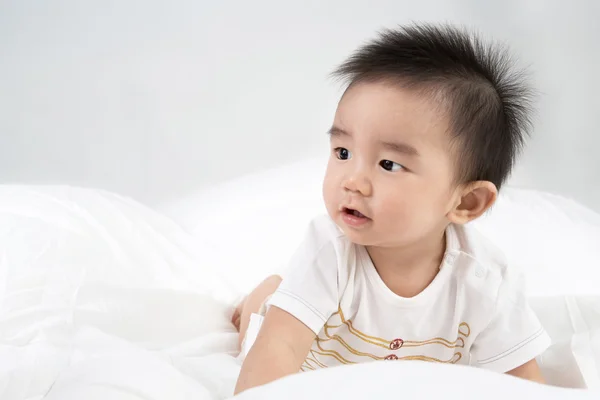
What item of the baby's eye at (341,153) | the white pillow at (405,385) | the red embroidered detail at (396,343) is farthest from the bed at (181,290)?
the baby's eye at (341,153)

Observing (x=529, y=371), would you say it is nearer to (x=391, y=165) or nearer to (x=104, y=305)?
(x=391, y=165)

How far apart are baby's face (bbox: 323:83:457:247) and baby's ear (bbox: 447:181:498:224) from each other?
46 millimetres

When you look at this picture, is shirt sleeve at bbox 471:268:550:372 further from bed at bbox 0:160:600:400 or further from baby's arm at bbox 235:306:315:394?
baby's arm at bbox 235:306:315:394

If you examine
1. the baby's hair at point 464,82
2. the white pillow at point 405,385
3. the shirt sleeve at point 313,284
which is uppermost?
the baby's hair at point 464,82

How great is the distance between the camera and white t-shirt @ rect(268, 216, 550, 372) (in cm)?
117

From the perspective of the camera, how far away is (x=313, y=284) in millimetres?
1155

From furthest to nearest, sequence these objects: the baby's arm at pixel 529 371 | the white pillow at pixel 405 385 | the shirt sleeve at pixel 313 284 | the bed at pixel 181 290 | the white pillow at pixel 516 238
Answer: the white pillow at pixel 516 238 < the baby's arm at pixel 529 371 < the shirt sleeve at pixel 313 284 < the bed at pixel 181 290 < the white pillow at pixel 405 385

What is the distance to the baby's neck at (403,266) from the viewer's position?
3.92 feet

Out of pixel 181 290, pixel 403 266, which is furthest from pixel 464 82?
pixel 181 290

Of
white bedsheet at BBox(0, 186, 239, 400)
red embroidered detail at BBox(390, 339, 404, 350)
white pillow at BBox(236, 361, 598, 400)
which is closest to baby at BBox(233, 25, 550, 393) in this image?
red embroidered detail at BBox(390, 339, 404, 350)

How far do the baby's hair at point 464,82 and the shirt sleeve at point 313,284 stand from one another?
211mm

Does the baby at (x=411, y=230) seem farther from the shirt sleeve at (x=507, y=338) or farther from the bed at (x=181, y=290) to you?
the bed at (x=181, y=290)

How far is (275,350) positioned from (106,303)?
0.41 metres

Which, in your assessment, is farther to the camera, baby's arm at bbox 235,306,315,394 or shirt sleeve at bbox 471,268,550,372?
shirt sleeve at bbox 471,268,550,372
